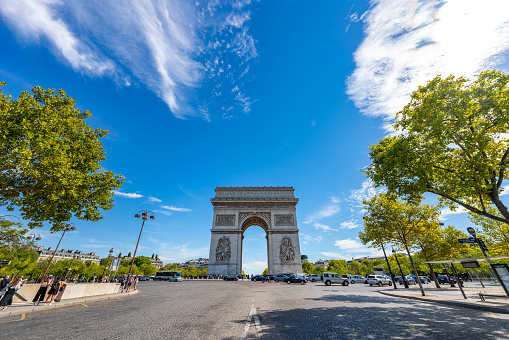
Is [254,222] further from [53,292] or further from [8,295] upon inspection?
[8,295]

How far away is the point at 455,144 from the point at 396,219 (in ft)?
40.4

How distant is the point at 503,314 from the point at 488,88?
8938mm

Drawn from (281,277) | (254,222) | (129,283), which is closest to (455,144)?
(129,283)

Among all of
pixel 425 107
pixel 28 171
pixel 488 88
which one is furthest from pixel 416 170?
pixel 28 171

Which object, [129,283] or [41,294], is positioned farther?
[129,283]

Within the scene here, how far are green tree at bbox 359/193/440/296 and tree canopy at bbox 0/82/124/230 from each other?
23.6 metres

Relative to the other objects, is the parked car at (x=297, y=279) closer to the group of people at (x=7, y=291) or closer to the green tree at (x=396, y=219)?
the green tree at (x=396, y=219)

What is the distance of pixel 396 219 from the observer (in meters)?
19.9

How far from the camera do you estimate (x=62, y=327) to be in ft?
18.6

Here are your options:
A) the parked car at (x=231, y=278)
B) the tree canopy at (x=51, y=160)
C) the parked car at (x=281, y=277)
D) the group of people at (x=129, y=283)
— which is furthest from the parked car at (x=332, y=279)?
the tree canopy at (x=51, y=160)

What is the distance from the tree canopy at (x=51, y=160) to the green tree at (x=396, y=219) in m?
23.6

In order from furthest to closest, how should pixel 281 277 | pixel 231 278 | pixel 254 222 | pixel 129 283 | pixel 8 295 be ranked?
pixel 254 222
pixel 231 278
pixel 281 277
pixel 129 283
pixel 8 295

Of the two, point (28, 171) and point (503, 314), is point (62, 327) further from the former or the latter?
point (503, 314)

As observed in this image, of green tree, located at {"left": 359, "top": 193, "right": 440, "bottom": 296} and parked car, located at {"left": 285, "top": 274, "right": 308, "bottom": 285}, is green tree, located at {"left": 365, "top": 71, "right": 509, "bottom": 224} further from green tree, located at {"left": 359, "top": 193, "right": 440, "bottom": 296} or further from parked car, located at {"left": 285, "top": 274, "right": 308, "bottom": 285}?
parked car, located at {"left": 285, "top": 274, "right": 308, "bottom": 285}
